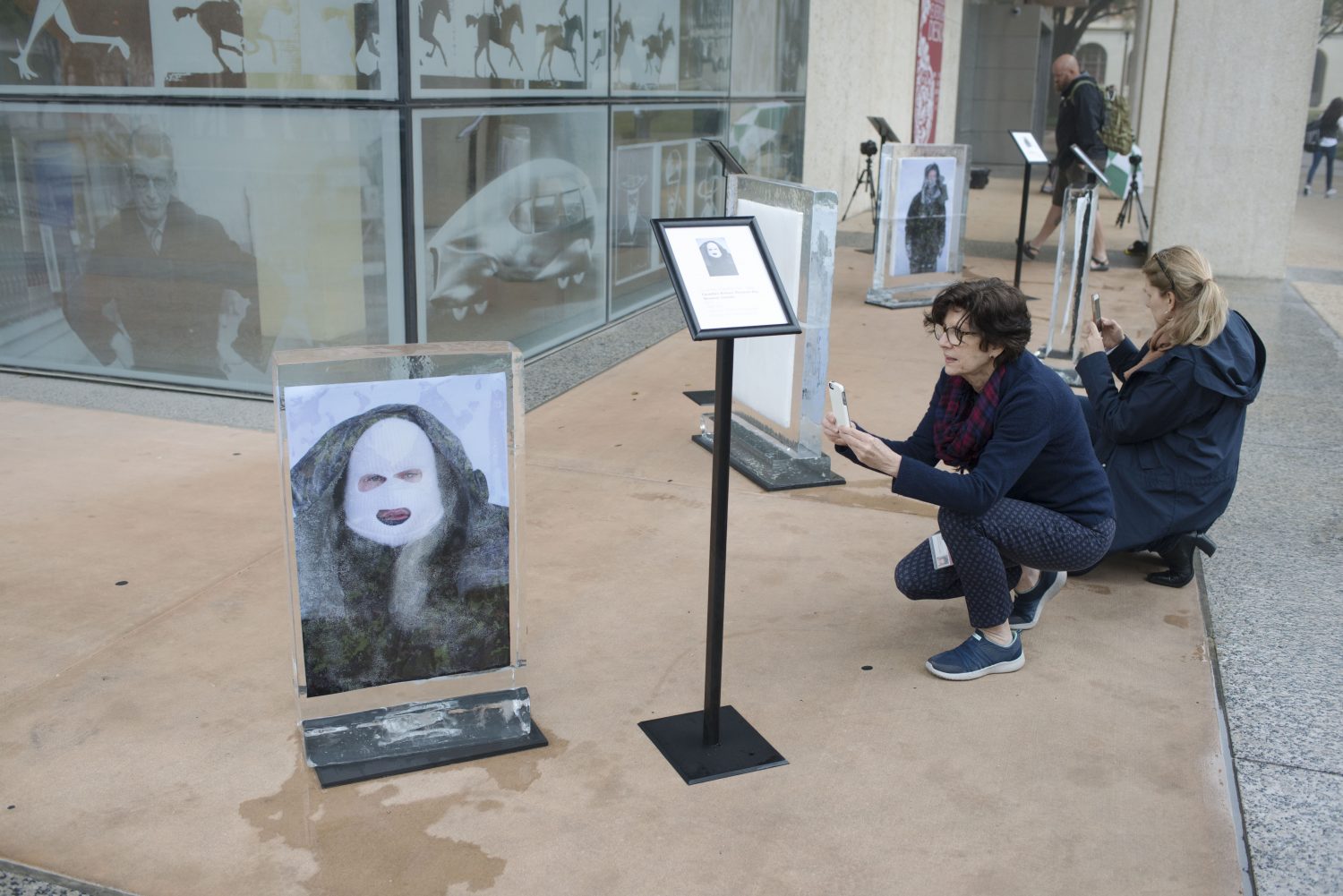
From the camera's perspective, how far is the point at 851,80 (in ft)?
48.1

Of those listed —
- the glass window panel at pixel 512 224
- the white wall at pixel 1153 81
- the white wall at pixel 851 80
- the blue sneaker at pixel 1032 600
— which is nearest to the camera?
the blue sneaker at pixel 1032 600

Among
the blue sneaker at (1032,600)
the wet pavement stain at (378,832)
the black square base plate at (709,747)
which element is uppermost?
the blue sneaker at (1032,600)

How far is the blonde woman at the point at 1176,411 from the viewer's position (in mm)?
4199


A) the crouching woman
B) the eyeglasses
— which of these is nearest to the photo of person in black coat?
the crouching woman

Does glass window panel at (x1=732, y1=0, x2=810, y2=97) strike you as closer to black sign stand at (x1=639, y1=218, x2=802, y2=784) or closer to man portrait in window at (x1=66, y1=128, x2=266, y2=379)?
man portrait in window at (x1=66, y1=128, x2=266, y2=379)

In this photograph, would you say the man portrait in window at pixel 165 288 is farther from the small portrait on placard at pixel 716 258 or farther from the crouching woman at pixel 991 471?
the crouching woman at pixel 991 471

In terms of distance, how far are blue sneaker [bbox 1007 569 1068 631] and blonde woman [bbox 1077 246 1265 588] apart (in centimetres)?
47

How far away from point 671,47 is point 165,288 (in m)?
Answer: 4.11

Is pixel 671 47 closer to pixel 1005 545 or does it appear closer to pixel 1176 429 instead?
pixel 1176 429

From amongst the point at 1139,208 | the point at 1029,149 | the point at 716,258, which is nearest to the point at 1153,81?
the point at 1139,208

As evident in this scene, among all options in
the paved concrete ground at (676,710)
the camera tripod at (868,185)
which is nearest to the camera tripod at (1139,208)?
the camera tripod at (868,185)

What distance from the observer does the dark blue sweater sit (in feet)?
11.5

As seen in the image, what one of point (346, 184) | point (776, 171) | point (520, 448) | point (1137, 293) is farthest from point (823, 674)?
point (776, 171)

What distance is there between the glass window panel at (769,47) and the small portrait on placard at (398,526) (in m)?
7.87
